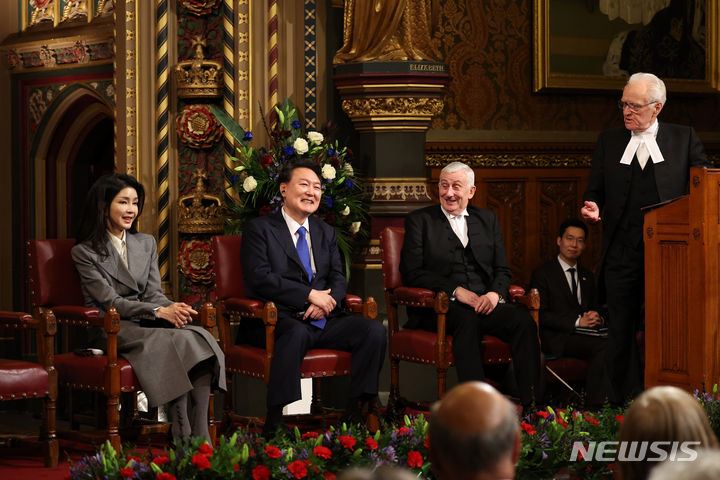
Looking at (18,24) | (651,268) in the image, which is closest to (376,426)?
(651,268)

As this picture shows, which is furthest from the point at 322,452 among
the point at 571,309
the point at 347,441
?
the point at 571,309

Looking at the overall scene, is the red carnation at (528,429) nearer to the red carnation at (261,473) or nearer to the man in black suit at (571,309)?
the red carnation at (261,473)

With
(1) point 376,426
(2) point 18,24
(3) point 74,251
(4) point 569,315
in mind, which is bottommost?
(1) point 376,426

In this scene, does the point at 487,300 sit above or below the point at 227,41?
below

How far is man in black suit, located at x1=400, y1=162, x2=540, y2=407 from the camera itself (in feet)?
18.0

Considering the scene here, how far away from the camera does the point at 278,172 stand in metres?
6.34

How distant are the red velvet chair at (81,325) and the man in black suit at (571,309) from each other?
216cm

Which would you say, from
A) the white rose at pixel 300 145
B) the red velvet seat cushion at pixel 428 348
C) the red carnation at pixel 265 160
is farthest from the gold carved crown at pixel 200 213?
the red velvet seat cushion at pixel 428 348

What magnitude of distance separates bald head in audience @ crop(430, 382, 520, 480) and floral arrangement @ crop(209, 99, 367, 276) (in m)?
4.63

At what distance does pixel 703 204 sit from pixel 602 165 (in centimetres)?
91

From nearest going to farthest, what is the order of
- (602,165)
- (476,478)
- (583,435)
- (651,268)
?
(476,478) → (583,435) → (651,268) → (602,165)

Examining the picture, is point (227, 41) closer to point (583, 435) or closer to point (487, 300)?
point (487, 300)

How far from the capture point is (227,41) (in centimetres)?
681

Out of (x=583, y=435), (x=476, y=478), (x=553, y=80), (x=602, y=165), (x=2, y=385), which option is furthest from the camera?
(x=553, y=80)
